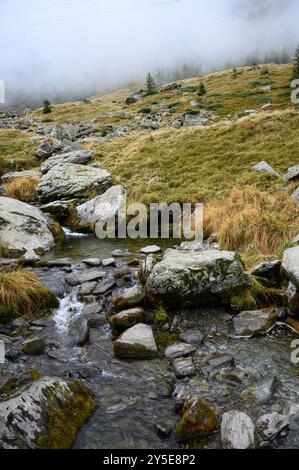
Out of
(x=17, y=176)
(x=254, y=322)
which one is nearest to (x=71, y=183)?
(x=17, y=176)

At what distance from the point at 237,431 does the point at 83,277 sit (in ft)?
19.4

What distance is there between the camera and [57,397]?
5.01 m

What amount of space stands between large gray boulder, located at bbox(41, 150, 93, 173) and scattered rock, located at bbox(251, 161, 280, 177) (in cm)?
1142

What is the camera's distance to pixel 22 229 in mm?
13133

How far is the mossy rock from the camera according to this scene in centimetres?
471

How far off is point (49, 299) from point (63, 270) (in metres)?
2.12

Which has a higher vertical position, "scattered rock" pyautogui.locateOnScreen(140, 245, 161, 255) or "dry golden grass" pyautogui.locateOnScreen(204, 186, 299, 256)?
"dry golden grass" pyautogui.locateOnScreen(204, 186, 299, 256)

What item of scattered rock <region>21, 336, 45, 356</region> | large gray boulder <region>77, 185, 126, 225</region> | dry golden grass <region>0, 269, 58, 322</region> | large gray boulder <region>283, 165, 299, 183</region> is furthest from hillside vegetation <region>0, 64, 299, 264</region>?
scattered rock <region>21, 336, 45, 356</region>

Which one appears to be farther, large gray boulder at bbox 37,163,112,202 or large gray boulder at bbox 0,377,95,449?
large gray boulder at bbox 37,163,112,202

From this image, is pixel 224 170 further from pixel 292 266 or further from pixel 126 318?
pixel 126 318

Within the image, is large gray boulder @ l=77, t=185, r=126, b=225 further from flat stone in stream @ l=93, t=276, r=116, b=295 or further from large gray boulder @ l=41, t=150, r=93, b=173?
large gray boulder @ l=41, t=150, r=93, b=173

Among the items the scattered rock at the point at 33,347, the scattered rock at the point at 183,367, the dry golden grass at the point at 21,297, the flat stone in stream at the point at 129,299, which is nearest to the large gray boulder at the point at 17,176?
the dry golden grass at the point at 21,297

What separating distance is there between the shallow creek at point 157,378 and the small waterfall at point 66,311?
37 millimetres
